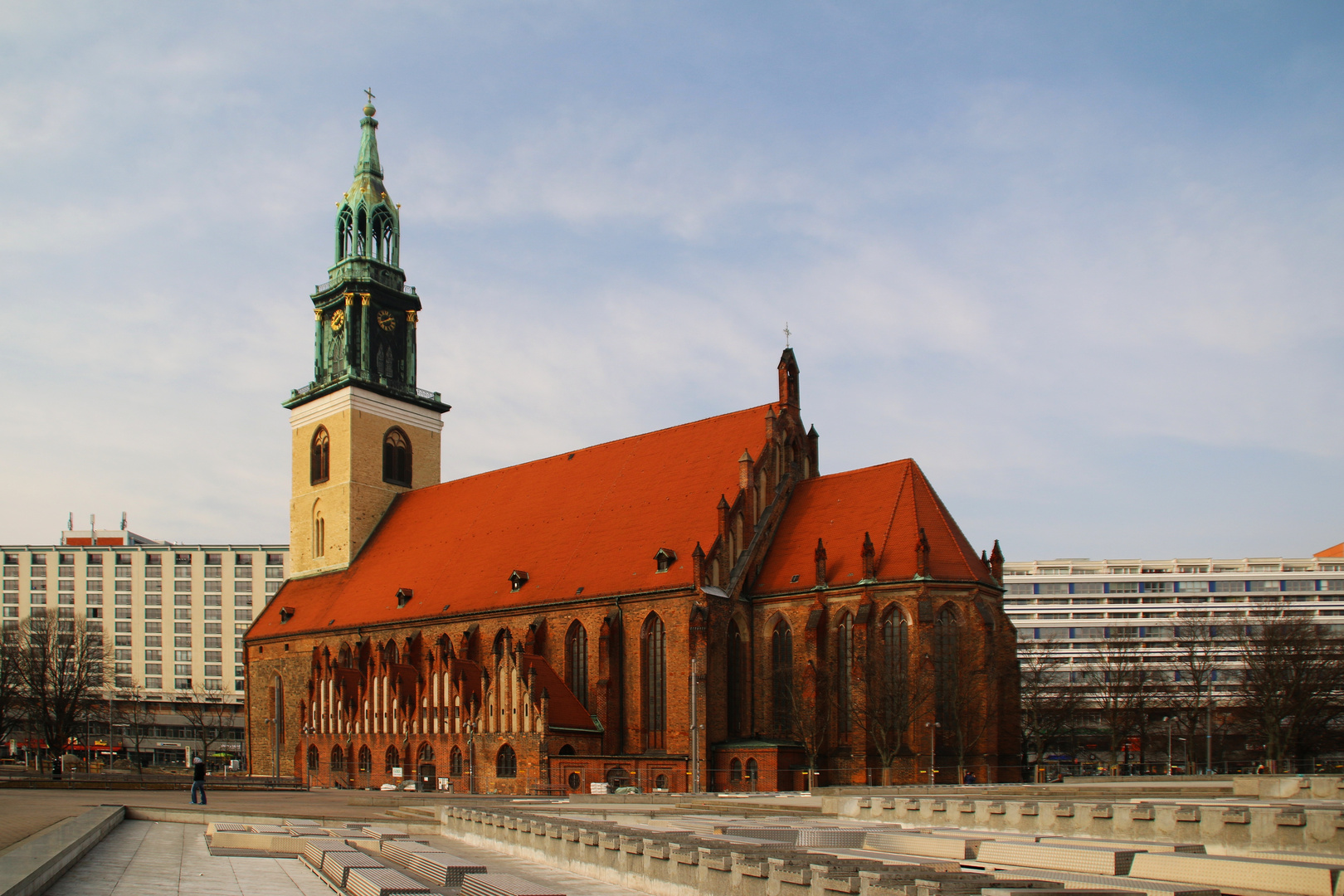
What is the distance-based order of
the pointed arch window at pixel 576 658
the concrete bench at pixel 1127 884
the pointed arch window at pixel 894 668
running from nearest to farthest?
the concrete bench at pixel 1127 884
the pointed arch window at pixel 894 668
the pointed arch window at pixel 576 658

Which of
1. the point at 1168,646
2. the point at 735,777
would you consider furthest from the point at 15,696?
the point at 1168,646

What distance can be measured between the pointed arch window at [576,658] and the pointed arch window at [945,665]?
50.1 feet

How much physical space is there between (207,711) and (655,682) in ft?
304

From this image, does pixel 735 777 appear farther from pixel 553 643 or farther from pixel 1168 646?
pixel 1168 646

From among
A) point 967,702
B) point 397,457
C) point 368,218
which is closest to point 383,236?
point 368,218

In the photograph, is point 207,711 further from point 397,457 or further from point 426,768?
point 426,768

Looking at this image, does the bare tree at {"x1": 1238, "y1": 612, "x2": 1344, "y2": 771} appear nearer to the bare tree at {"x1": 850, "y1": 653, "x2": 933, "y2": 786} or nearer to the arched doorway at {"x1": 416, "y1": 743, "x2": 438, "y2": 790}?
the bare tree at {"x1": 850, "y1": 653, "x2": 933, "y2": 786}

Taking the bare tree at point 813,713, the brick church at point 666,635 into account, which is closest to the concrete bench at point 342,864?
the brick church at point 666,635

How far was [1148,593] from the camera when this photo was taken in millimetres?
134875

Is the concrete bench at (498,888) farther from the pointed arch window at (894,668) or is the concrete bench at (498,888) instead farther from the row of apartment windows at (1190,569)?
the row of apartment windows at (1190,569)

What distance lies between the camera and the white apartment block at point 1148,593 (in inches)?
5069

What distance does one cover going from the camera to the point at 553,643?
5234 cm

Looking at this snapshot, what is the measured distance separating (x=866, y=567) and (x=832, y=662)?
4.10m

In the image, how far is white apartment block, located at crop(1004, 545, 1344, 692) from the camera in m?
129
